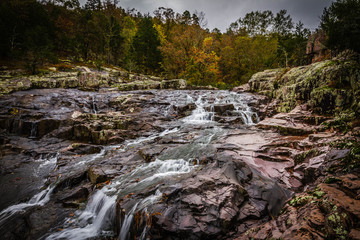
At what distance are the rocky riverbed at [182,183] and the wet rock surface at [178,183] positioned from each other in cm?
2

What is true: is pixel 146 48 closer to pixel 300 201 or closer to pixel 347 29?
pixel 347 29

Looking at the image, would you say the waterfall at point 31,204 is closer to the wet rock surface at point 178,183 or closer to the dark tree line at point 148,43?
the wet rock surface at point 178,183

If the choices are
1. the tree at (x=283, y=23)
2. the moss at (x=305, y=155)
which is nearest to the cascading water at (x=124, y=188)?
the moss at (x=305, y=155)

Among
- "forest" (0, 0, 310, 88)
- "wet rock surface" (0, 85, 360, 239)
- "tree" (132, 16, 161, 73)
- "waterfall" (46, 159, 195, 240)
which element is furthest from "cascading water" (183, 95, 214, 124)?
"tree" (132, 16, 161, 73)

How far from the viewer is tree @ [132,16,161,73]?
31969 mm

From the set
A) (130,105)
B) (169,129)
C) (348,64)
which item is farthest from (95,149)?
(348,64)

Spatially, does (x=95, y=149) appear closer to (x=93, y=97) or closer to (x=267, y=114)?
(x=93, y=97)

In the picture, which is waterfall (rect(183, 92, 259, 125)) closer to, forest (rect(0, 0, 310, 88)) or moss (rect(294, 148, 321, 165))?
moss (rect(294, 148, 321, 165))

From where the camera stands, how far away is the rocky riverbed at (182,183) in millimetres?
2590

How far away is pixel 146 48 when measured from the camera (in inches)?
1266

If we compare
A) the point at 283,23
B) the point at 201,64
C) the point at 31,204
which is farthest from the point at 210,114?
the point at 283,23

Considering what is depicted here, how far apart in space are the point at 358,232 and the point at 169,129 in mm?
8284

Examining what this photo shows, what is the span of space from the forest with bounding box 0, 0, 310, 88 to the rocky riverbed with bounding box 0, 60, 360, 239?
49.6ft

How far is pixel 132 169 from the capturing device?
17.3 feet
